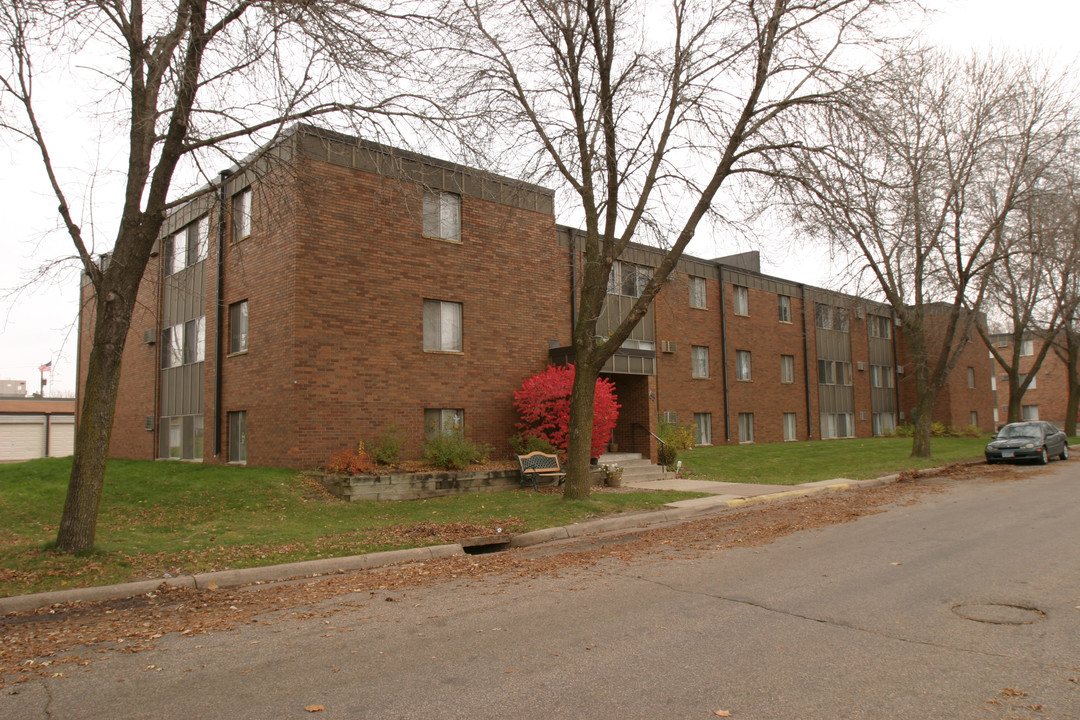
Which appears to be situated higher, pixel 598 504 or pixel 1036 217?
pixel 1036 217

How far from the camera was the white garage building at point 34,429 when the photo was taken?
38.2 m

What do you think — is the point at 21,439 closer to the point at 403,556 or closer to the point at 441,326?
the point at 441,326

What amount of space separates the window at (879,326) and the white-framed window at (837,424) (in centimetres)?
579

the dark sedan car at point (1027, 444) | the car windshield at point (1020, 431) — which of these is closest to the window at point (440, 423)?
the dark sedan car at point (1027, 444)

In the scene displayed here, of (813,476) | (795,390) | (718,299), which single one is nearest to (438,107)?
(813,476)

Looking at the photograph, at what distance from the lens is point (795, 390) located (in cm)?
3359

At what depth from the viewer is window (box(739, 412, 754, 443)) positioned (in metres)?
30.4

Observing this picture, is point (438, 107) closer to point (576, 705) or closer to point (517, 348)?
point (576, 705)

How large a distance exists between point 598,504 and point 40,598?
8.48 metres

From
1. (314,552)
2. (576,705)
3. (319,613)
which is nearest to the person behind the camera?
(576,705)

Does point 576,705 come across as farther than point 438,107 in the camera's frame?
No

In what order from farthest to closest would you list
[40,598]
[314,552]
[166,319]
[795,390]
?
[795,390]
[166,319]
[314,552]
[40,598]

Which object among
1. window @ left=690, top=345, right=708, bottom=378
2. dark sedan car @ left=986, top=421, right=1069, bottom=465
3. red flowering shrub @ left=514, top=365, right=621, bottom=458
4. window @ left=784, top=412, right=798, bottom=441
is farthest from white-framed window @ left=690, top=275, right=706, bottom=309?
red flowering shrub @ left=514, top=365, right=621, bottom=458

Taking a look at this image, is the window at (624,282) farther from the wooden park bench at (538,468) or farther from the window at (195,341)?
the window at (195,341)
